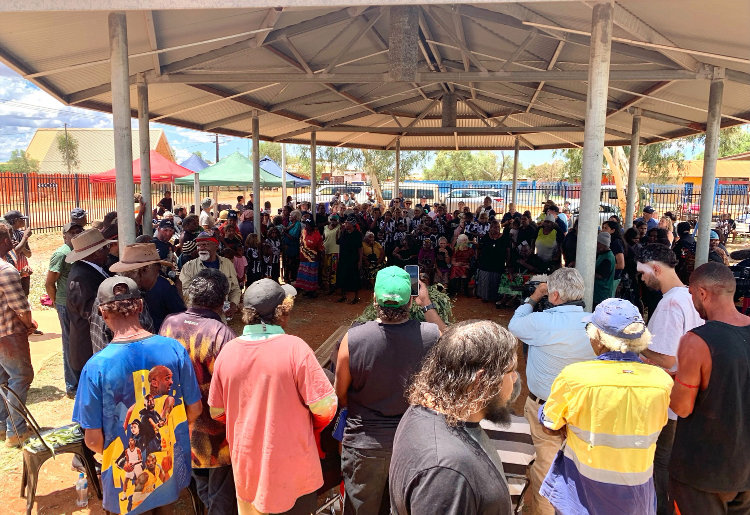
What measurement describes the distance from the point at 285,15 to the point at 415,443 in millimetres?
6389

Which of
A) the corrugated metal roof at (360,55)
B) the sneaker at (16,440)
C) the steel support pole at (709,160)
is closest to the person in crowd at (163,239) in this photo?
the corrugated metal roof at (360,55)

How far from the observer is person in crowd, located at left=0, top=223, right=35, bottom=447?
13.5 feet

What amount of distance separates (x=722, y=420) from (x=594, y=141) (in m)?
2.97

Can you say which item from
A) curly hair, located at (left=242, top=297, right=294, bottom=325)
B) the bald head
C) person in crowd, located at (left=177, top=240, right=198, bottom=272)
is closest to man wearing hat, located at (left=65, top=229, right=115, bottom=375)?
curly hair, located at (left=242, top=297, right=294, bottom=325)

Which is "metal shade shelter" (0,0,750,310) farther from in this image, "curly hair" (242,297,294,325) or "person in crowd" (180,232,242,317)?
"curly hair" (242,297,294,325)

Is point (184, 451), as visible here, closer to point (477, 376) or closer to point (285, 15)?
point (477, 376)

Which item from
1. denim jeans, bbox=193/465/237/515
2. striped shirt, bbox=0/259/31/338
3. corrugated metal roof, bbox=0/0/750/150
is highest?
corrugated metal roof, bbox=0/0/750/150

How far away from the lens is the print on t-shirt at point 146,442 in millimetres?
2502

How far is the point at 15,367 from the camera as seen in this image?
4.35 metres

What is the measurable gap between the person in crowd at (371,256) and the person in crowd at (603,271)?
478 cm

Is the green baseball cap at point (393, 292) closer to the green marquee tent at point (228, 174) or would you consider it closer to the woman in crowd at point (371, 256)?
the woman in crowd at point (371, 256)

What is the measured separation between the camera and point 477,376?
1.62 metres

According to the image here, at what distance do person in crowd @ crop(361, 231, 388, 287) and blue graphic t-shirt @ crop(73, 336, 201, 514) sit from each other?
7608mm

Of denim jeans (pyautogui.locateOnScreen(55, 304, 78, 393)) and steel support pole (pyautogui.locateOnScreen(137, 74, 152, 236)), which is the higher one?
steel support pole (pyautogui.locateOnScreen(137, 74, 152, 236))
